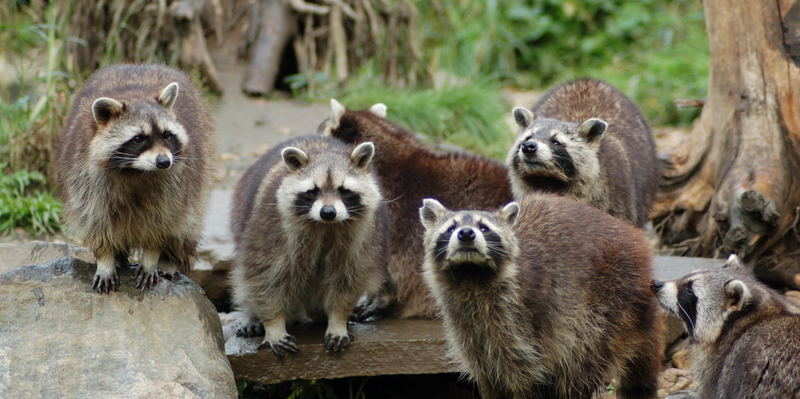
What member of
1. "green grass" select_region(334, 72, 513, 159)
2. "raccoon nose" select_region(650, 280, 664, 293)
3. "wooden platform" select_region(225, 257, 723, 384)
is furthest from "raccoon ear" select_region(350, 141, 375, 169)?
"green grass" select_region(334, 72, 513, 159)

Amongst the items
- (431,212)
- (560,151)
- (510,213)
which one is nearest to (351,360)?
(431,212)

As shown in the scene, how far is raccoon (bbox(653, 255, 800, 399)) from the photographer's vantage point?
4055 mm

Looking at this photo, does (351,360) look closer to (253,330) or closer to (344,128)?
(253,330)

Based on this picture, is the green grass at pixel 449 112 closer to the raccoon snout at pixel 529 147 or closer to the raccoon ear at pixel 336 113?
the raccoon ear at pixel 336 113

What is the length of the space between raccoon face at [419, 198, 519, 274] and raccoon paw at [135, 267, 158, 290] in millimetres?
1370

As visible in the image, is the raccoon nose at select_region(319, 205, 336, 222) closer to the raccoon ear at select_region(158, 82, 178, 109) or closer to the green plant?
the raccoon ear at select_region(158, 82, 178, 109)

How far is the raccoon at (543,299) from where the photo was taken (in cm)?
438

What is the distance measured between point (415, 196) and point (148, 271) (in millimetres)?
1730

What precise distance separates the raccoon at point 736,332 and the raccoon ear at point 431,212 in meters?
1.04

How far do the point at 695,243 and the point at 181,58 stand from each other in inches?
203

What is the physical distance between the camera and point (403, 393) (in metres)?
5.95

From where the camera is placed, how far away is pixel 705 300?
450 centimetres

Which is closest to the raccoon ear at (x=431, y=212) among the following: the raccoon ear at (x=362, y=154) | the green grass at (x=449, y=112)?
the raccoon ear at (x=362, y=154)

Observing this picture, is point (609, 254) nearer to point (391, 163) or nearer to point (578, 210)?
point (578, 210)
